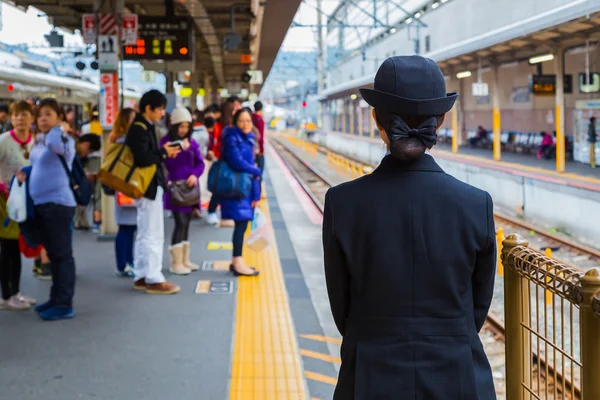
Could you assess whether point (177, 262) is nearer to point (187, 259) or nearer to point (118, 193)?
point (187, 259)

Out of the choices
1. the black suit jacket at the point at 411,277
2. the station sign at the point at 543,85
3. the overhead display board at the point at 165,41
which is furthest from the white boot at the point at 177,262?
the station sign at the point at 543,85

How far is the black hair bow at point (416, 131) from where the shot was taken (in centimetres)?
240

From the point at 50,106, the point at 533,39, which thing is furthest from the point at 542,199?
the point at 50,106

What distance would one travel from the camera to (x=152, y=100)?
725 cm

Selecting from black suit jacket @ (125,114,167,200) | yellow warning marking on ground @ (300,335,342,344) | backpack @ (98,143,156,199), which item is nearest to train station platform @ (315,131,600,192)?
yellow warning marking on ground @ (300,335,342,344)

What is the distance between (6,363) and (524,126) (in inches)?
1231

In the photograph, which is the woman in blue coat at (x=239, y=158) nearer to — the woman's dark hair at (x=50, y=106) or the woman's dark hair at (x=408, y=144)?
the woman's dark hair at (x=50, y=106)

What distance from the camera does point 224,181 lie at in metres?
8.32

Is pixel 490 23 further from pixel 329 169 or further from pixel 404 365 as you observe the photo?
pixel 404 365

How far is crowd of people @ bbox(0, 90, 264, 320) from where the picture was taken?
6469 millimetres

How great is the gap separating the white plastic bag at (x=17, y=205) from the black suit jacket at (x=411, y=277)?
440 centimetres

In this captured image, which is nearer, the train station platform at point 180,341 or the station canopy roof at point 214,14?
the train station platform at point 180,341

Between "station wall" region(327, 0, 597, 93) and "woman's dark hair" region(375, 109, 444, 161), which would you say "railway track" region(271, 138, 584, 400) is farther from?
"station wall" region(327, 0, 597, 93)

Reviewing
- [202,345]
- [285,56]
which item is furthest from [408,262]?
[285,56]
